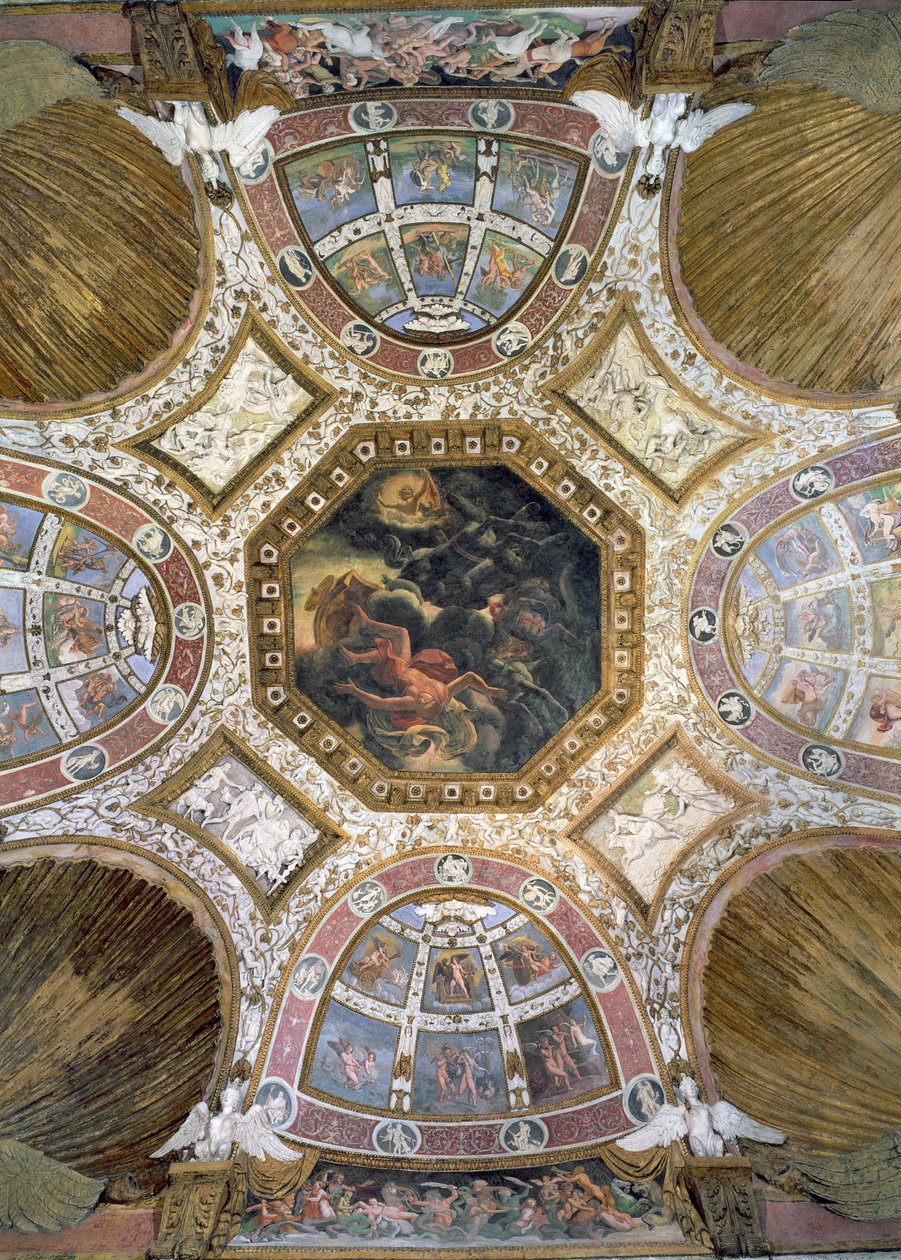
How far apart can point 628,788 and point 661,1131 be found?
4797mm

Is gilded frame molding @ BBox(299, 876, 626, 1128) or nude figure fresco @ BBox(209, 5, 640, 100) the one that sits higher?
nude figure fresco @ BBox(209, 5, 640, 100)

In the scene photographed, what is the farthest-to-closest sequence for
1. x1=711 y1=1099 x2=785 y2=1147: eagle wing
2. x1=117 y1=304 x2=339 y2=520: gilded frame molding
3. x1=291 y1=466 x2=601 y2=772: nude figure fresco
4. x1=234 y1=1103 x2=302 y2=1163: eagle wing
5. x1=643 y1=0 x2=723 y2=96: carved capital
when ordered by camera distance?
x1=291 y1=466 x2=601 y2=772: nude figure fresco
x1=117 y1=304 x2=339 y2=520: gilded frame molding
x1=234 y1=1103 x2=302 y2=1163: eagle wing
x1=711 y1=1099 x2=785 y2=1147: eagle wing
x1=643 y1=0 x2=723 y2=96: carved capital

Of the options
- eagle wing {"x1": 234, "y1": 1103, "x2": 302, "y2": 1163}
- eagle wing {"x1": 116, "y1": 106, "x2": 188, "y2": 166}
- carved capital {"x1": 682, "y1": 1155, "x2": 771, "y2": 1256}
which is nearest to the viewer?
eagle wing {"x1": 116, "y1": 106, "x2": 188, "y2": 166}

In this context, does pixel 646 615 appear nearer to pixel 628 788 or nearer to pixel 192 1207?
pixel 628 788

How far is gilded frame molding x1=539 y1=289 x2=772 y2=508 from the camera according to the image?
41.6ft

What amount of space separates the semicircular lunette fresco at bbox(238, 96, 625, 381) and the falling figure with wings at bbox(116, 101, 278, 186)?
15.5 inches

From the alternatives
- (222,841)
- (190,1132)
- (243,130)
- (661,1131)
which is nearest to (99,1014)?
(190,1132)

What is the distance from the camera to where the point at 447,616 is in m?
14.7

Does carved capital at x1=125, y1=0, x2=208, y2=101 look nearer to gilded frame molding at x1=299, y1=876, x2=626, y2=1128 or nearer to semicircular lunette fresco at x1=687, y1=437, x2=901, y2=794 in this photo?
semicircular lunette fresco at x1=687, y1=437, x2=901, y2=794

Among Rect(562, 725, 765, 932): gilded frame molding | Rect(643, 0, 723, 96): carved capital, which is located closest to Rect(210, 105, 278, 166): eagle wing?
Rect(643, 0, 723, 96): carved capital

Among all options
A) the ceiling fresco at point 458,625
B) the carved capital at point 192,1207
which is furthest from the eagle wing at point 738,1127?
the carved capital at point 192,1207

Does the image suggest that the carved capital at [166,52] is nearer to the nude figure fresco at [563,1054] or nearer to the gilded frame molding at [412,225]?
the gilded frame molding at [412,225]

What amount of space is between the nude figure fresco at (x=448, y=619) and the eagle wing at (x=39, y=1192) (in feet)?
23.0

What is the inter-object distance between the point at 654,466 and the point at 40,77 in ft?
30.1
